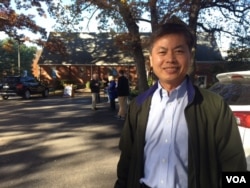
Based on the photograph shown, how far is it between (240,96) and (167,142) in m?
2.96

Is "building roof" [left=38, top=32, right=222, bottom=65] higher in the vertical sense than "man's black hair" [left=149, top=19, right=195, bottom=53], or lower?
higher

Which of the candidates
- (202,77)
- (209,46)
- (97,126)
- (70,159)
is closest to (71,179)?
(70,159)

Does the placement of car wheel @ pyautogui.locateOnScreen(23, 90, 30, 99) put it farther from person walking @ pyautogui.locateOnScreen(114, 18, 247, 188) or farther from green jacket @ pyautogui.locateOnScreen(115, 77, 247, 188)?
green jacket @ pyautogui.locateOnScreen(115, 77, 247, 188)

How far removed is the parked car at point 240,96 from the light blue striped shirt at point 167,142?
2.55m

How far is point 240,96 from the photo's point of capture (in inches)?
199

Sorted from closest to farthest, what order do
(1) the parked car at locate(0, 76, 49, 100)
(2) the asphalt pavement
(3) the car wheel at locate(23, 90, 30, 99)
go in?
(2) the asphalt pavement, (1) the parked car at locate(0, 76, 49, 100), (3) the car wheel at locate(23, 90, 30, 99)

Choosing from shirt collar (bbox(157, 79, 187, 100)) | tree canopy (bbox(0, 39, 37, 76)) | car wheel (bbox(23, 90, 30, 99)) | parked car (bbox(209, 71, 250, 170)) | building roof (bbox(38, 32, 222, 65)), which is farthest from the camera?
building roof (bbox(38, 32, 222, 65))

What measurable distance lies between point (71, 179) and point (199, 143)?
178 inches

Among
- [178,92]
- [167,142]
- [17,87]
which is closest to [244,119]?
[178,92]

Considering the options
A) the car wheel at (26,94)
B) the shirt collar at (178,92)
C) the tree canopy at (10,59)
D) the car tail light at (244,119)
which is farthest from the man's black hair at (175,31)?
the car wheel at (26,94)

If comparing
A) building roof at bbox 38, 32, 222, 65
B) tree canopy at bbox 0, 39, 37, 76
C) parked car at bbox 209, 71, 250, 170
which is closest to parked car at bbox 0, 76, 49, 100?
tree canopy at bbox 0, 39, 37, 76

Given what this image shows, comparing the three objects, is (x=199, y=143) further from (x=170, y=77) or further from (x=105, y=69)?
(x=105, y=69)

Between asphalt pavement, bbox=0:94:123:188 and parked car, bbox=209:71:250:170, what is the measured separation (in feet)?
7.44

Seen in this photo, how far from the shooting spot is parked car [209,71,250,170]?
188 inches
